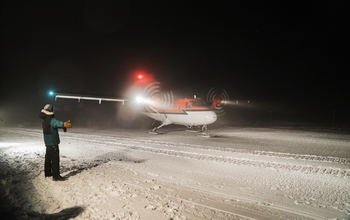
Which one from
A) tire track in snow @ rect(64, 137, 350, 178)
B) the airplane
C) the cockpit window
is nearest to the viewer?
tire track in snow @ rect(64, 137, 350, 178)

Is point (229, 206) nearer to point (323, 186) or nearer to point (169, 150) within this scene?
point (323, 186)

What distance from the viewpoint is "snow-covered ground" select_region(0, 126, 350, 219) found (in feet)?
12.2

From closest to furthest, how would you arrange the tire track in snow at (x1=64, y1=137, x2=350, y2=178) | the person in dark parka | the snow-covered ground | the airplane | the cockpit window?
the snow-covered ground
the person in dark parka
the tire track in snow at (x1=64, y1=137, x2=350, y2=178)
the airplane
the cockpit window

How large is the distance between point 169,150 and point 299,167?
5020mm

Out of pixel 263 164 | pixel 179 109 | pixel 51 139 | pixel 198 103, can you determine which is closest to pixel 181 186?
pixel 263 164

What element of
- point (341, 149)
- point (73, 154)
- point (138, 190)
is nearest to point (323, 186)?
point (138, 190)

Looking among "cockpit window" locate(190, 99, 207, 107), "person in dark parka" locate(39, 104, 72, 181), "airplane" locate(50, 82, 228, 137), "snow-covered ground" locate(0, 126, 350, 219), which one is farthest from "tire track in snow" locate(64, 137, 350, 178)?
"cockpit window" locate(190, 99, 207, 107)

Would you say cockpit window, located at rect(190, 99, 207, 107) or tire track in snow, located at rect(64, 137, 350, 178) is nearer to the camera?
tire track in snow, located at rect(64, 137, 350, 178)

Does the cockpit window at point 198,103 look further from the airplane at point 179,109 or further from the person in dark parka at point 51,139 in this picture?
the person in dark parka at point 51,139

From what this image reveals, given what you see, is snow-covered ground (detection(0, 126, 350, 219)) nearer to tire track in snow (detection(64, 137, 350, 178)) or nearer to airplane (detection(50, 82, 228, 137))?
tire track in snow (detection(64, 137, 350, 178))

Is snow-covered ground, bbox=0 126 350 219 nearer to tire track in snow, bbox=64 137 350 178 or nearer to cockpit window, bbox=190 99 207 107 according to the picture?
tire track in snow, bbox=64 137 350 178

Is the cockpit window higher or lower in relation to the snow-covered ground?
higher

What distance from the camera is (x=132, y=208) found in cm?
384

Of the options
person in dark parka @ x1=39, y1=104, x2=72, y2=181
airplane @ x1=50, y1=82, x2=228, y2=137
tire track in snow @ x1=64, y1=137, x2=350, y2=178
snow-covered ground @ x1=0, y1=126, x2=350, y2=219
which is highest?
airplane @ x1=50, y1=82, x2=228, y2=137
